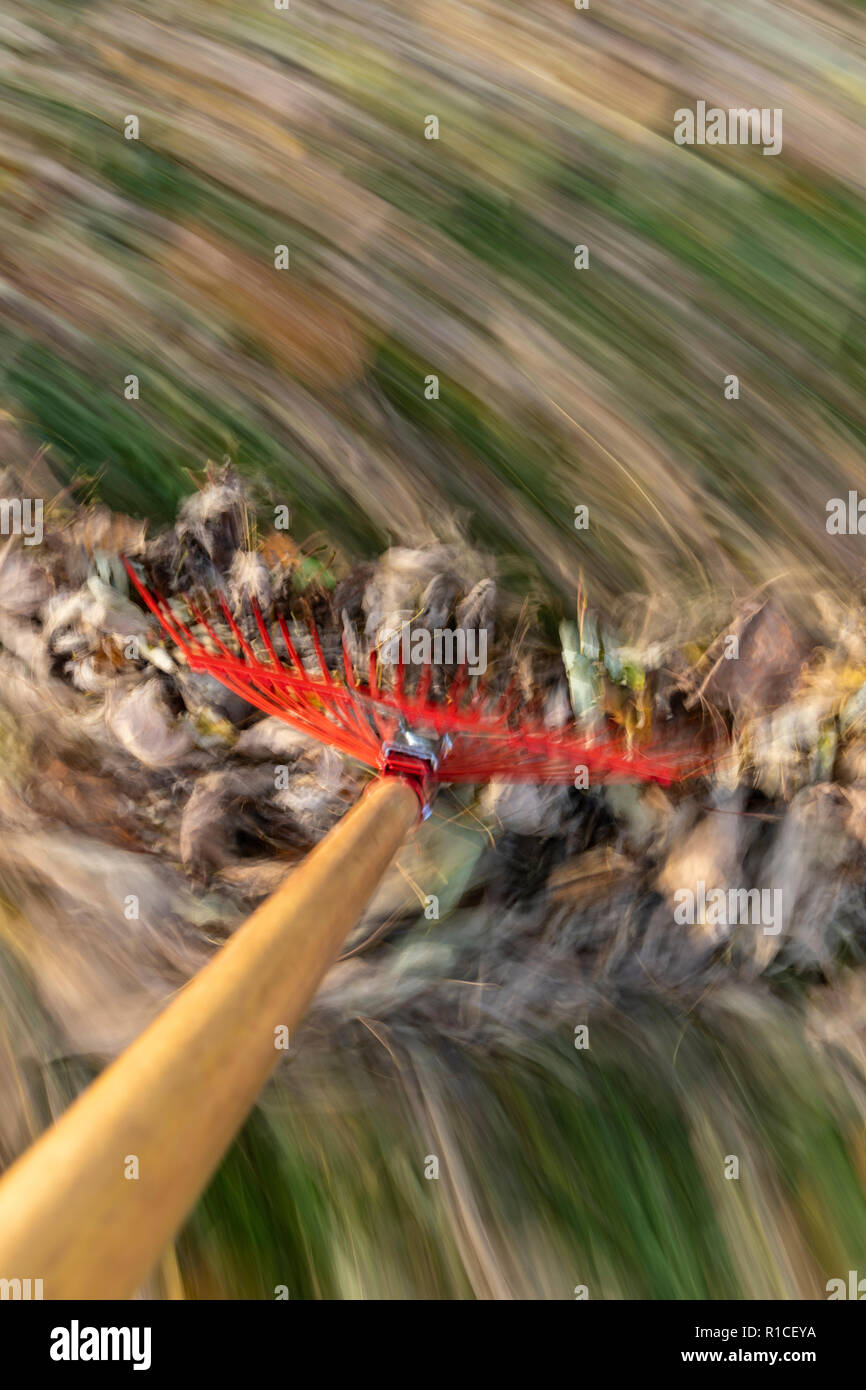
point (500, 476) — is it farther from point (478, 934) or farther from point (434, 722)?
point (478, 934)

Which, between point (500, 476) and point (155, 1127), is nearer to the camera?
point (155, 1127)

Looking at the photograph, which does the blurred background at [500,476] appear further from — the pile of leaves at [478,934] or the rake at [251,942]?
the rake at [251,942]

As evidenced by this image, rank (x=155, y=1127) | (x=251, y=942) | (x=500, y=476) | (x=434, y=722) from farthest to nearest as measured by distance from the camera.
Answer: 1. (x=500, y=476)
2. (x=434, y=722)
3. (x=251, y=942)
4. (x=155, y=1127)

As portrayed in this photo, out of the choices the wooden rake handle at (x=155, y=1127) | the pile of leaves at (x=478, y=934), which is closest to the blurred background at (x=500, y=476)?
the pile of leaves at (x=478, y=934)

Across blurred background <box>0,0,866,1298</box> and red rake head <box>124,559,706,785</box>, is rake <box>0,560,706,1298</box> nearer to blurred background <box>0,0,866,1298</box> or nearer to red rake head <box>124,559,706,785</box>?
red rake head <box>124,559,706,785</box>

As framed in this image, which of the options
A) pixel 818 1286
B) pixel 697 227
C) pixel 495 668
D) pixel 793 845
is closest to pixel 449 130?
pixel 697 227

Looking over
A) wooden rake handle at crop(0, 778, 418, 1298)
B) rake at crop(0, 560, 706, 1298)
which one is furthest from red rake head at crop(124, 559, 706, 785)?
wooden rake handle at crop(0, 778, 418, 1298)

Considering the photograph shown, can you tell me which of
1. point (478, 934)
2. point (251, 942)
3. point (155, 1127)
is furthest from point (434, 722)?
point (155, 1127)

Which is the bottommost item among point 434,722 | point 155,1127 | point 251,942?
point 155,1127
